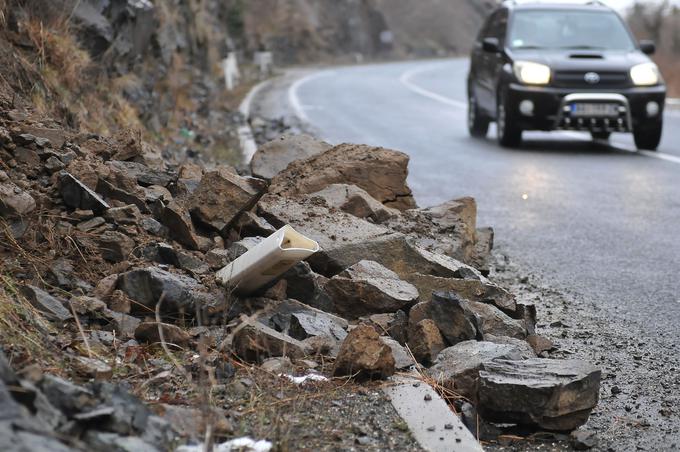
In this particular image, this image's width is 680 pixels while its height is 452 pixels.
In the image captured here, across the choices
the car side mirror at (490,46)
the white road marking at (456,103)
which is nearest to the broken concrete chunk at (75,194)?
the white road marking at (456,103)

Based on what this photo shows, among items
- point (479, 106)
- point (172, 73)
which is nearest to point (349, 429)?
point (479, 106)

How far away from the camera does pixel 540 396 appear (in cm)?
471

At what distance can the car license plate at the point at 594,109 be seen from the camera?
15781 millimetres

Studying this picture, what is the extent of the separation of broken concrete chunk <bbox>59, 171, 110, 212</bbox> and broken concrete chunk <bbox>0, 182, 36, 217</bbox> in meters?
0.32

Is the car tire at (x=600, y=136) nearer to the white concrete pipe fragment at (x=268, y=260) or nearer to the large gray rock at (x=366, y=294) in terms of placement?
the large gray rock at (x=366, y=294)

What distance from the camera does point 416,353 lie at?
545 centimetres

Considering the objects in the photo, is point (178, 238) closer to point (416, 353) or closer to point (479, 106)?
point (416, 353)

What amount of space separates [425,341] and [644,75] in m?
11.6

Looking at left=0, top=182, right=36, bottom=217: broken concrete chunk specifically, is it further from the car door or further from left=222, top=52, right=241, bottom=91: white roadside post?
left=222, top=52, right=241, bottom=91: white roadside post

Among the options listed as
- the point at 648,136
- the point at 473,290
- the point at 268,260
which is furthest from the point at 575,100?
the point at 268,260

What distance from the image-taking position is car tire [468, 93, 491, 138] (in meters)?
18.3

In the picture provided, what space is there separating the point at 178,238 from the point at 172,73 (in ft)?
43.1

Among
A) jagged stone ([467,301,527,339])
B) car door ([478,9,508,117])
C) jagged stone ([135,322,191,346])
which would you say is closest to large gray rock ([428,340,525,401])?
jagged stone ([467,301,527,339])

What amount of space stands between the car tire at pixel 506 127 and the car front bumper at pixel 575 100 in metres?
0.14
